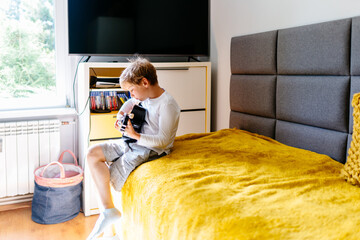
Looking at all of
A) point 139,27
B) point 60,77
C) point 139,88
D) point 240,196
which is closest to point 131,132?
point 139,88

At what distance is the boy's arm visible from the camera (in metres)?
1.99

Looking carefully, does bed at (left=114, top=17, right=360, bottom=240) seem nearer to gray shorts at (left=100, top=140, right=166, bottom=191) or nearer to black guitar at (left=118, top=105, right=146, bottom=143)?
gray shorts at (left=100, top=140, right=166, bottom=191)

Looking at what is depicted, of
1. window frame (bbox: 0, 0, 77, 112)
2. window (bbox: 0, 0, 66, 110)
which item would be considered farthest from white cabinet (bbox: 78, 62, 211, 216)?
window (bbox: 0, 0, 66, 110)

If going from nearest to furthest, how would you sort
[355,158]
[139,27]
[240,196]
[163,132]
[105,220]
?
[240,196]
[355,158]
[105,220]
[163,132]
[139,27]

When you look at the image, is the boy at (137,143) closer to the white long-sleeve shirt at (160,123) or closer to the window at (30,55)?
the white long-sleeve shirt at (160,123)

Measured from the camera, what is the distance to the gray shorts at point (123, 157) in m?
1.97

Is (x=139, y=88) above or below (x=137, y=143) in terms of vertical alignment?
above

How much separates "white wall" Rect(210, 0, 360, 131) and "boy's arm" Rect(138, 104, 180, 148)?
3.44ft

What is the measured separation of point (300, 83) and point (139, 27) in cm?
141

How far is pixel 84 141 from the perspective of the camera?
276 centimetres

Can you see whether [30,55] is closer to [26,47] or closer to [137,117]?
[26,47]

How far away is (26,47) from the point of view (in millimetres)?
2973

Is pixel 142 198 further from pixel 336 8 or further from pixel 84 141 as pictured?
pixel 336 8

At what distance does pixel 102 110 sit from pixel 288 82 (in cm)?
137
